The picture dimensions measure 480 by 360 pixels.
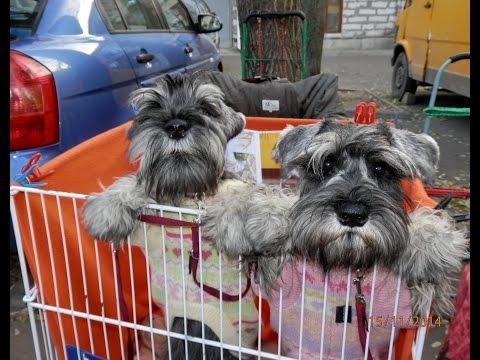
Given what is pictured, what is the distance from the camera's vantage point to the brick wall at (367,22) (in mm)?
21172

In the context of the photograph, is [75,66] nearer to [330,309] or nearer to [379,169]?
[379,169]

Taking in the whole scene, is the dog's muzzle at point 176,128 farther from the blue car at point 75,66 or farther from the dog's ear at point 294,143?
the blue car at point 75,66

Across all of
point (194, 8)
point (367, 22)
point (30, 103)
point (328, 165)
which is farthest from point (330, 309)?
point (367, 22)

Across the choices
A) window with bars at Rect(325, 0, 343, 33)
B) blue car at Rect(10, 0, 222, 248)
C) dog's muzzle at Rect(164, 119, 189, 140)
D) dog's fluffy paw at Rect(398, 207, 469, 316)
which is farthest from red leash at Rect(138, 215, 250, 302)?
window with bars at Rect(325, 0, 343, 33)

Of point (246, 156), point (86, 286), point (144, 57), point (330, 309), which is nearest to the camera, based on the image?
point (330, 309)

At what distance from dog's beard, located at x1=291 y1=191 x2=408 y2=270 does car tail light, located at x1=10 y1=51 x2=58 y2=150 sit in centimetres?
206

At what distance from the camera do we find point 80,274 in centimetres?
227

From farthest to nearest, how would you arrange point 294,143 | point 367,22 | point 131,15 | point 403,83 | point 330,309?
point 367,22 → point 403,83 → point 131,15 → point 294,143 → point 330,309

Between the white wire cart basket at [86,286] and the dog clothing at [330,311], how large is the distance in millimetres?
22

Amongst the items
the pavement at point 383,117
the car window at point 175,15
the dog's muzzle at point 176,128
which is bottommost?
the pavement at point 383,117

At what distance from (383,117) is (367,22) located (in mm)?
14446

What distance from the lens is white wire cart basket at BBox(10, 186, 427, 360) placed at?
6.67ft

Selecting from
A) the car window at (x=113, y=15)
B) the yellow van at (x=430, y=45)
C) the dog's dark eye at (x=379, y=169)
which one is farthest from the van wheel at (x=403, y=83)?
the dog's dark eye at (x=379, y=169)

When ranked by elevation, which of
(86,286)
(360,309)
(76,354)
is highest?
(360,309)
